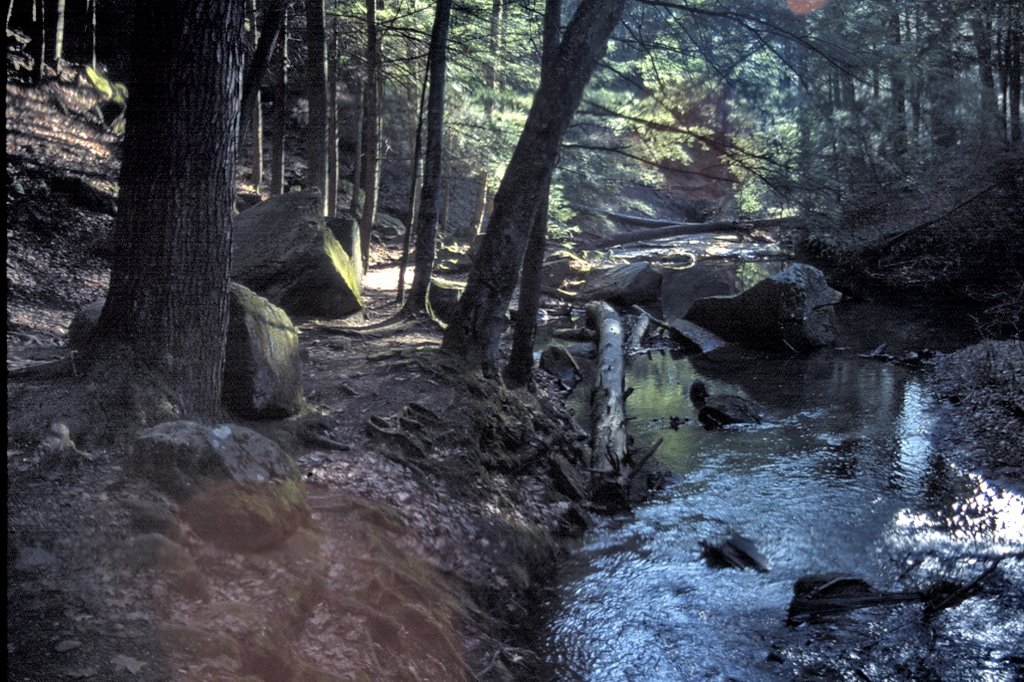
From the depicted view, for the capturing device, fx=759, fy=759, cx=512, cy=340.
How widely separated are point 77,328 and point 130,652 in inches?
145

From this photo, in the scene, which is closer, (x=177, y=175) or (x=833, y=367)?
(x=177, y=175)

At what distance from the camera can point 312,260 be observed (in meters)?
11.8

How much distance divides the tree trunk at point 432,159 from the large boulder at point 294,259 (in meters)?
1.12

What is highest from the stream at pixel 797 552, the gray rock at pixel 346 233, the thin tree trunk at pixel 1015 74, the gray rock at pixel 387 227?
the thin tree trunk at pixel 1015 74

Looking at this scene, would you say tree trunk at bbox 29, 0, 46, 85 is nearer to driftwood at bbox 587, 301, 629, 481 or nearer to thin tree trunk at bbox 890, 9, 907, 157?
driftwood at bbox 587, 301, 629, 481

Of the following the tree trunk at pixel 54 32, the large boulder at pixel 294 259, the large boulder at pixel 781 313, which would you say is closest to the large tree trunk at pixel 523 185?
the large boulder at pixel 294 259

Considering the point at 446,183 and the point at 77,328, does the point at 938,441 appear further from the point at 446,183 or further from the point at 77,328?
the point at 446,183

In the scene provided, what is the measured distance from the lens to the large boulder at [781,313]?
635 inches

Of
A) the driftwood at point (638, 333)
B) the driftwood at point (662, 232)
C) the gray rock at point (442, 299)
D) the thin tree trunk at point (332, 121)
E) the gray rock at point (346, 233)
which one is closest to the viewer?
the gray rock at point (346, 233)

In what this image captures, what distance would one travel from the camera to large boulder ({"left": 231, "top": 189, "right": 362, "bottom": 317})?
11586mm

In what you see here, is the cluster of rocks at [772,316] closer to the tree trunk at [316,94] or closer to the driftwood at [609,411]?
the driftwood at [609,411]

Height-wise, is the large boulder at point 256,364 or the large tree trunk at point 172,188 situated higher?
the large tree trunk at point 172,188

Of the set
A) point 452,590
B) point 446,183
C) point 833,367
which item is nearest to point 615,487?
point 452,590

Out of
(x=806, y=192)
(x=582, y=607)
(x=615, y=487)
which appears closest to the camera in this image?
(x=582, y=607)
